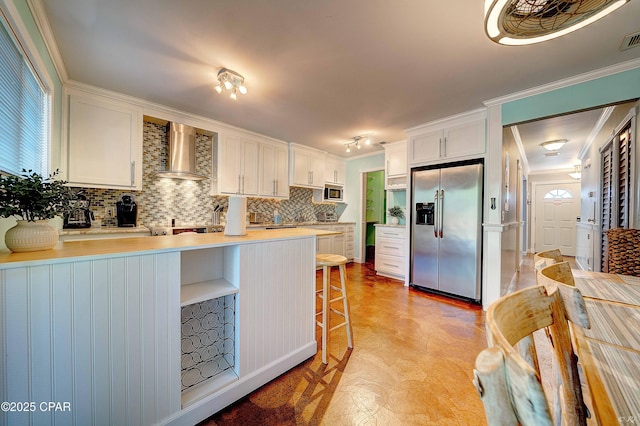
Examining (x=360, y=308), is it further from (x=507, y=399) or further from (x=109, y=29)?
(x=109, y=29)

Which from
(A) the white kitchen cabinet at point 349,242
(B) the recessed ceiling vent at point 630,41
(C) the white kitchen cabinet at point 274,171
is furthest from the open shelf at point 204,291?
(A) the white kitchen cabinet at point 349,242

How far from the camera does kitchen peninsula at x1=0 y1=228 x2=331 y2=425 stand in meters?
0.87

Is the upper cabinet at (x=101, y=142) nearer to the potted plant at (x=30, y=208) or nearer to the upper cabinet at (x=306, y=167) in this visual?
the potted plant at (x=30, y=208)

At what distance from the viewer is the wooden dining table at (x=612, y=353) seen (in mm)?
437

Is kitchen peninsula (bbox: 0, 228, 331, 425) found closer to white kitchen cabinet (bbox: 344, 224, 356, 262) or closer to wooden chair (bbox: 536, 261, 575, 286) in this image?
wooden chair (bbox: 536, 261, 575, 286)

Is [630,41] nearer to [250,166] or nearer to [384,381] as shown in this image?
[384,381]

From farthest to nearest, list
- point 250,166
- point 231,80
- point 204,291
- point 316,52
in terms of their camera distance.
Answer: point 250,166
point 231,80
point 316,52
point 204,291

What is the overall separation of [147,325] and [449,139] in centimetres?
366


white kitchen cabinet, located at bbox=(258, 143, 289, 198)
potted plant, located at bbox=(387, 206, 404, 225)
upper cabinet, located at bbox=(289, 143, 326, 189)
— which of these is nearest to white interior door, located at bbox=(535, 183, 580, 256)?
potted plant, located at bbox=(387, 206, 404, 225)

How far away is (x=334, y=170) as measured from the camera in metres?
5.23

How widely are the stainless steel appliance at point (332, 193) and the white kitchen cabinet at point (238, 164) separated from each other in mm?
1724

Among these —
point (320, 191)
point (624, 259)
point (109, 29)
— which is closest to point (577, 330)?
point (624, 259)

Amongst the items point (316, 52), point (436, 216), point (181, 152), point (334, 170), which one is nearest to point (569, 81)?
point (436, 216)

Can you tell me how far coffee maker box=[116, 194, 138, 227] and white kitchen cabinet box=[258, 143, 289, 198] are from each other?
168 cm
